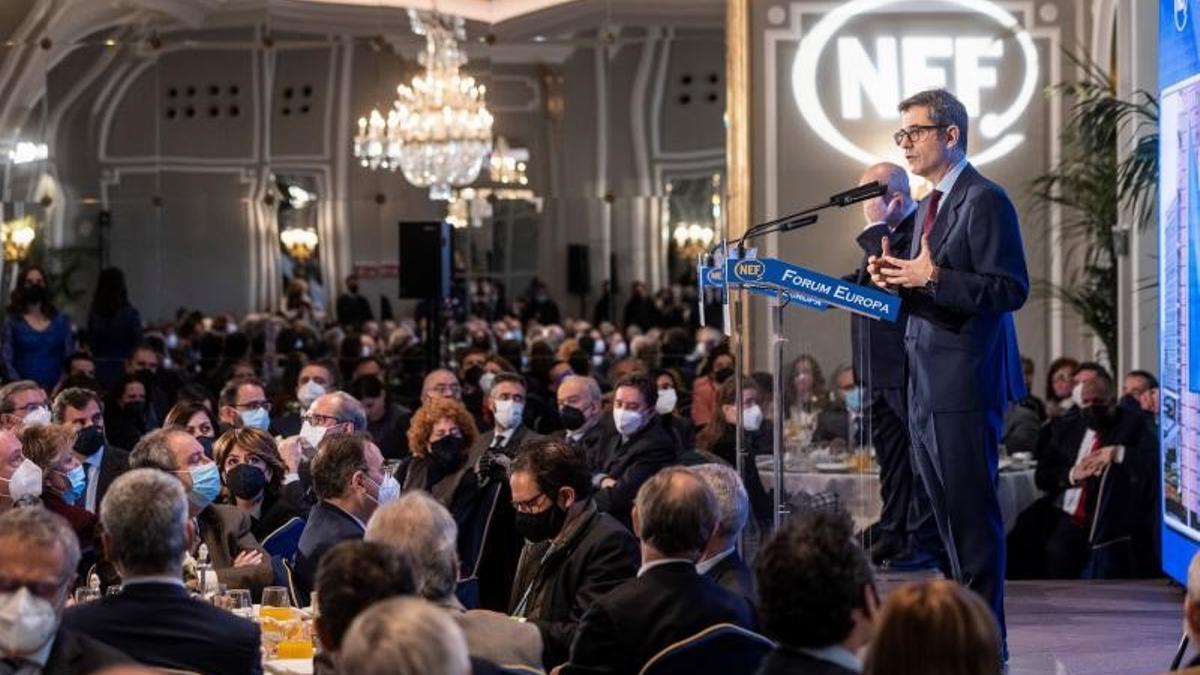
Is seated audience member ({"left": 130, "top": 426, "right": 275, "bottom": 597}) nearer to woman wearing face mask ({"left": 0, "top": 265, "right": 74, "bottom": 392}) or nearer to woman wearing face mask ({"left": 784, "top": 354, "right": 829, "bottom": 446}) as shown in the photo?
woman wearing face mask ({"left": 784, "top": 354, "right": 829, "bottom": 446})

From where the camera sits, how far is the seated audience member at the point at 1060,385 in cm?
1375

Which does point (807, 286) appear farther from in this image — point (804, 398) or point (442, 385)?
point (442, 385)

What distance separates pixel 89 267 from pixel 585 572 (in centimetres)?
1271

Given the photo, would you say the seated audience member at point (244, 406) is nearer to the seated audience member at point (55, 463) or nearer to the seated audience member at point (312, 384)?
the seated audience member at point (312, 384)

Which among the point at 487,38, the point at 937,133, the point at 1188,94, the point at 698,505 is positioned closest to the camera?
the point at 698,505

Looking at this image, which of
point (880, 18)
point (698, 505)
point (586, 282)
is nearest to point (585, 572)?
point (698, 505)

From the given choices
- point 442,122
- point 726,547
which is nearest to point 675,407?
point 442,122

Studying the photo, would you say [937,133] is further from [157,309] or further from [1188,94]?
[157,309]

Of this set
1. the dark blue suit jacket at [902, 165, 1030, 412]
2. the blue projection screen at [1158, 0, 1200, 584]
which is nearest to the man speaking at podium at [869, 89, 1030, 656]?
the dark blue suit jacket at [902, 165, 1030, 412]

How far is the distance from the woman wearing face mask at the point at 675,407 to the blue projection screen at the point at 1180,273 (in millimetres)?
2496

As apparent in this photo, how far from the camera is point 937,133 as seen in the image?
A: 658 cm

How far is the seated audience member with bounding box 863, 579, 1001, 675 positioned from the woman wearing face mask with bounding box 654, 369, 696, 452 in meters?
6.54

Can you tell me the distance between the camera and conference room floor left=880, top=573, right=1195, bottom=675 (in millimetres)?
7379

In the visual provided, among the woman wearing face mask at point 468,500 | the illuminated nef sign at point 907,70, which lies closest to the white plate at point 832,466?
the woman wearing face mask at point 468,500
